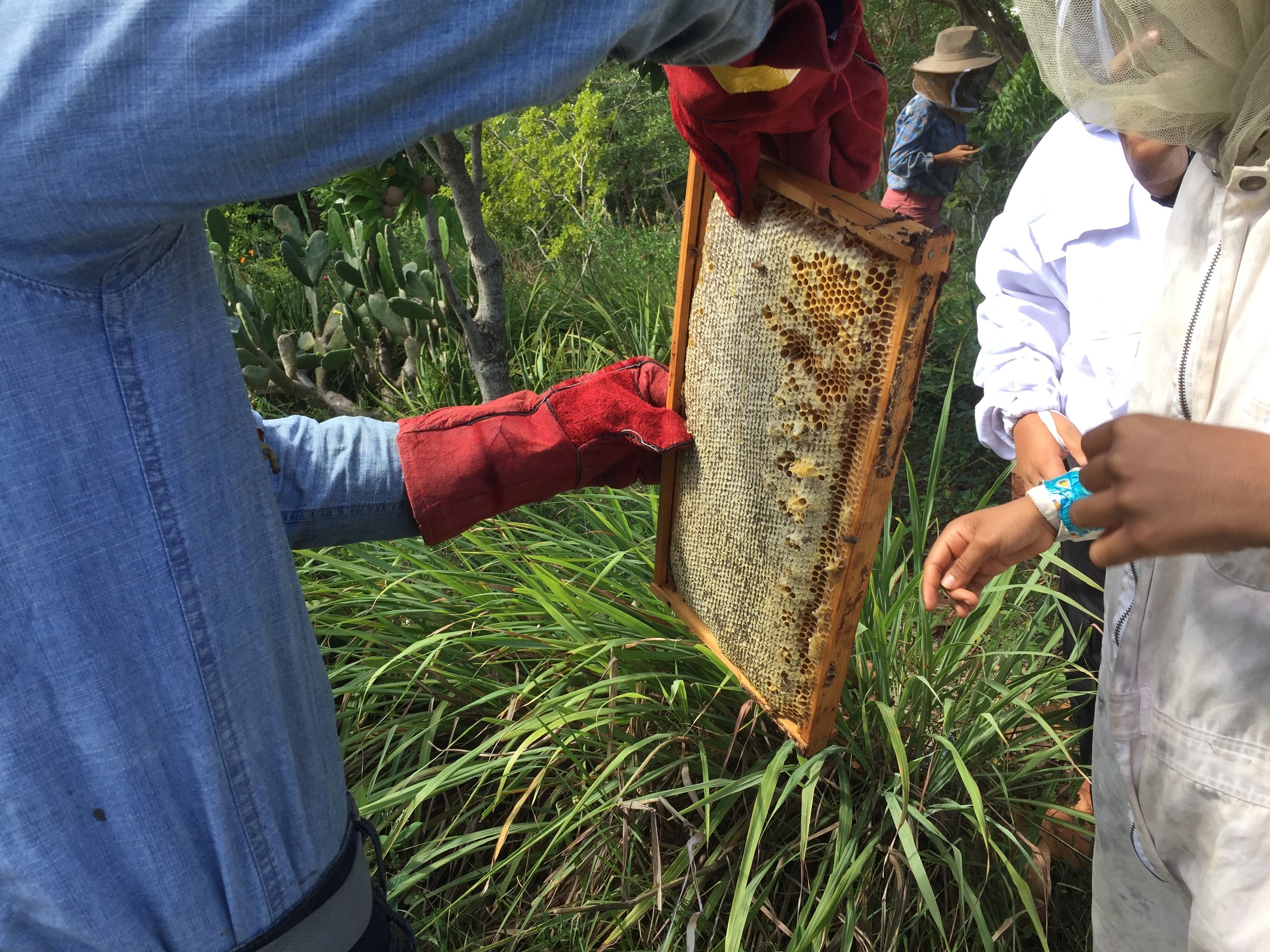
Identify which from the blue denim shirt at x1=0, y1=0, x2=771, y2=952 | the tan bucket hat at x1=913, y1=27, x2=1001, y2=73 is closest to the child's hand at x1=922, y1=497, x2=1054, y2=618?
the blue denim shirt at x1=0, y1=0, x2=771, y2=952

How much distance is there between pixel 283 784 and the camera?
101cm

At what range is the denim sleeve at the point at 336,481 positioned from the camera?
1314mm

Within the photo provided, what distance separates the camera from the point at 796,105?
1051mm

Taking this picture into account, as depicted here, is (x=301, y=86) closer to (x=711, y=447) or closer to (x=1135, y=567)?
(x=711, y=447)

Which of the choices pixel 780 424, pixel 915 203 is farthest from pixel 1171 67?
pixel 915 203

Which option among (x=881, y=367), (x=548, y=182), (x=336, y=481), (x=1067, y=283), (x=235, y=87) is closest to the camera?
(x=235, y=87)

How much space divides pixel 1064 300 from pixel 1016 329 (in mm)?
121

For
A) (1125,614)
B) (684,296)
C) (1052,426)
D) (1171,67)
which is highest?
(1171,67)

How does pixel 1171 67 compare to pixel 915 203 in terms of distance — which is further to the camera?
pixel 915 203

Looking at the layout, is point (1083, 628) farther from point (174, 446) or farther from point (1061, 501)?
point (174, 446)

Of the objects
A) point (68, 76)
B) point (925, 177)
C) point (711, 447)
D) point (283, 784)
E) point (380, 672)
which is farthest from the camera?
point (925, 177)

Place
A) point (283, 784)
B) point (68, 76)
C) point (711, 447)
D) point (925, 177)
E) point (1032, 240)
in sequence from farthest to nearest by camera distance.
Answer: point (925, 177) < point (1032, 240) < point (711, 447) < point (283, 784) < point (68, 76)

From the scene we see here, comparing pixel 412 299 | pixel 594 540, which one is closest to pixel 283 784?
pixel 594 540

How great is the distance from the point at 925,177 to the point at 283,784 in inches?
178
